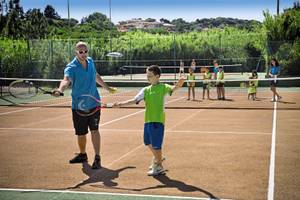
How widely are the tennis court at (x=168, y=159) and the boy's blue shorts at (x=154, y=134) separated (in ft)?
1.68

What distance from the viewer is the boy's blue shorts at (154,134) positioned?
24.5 ft

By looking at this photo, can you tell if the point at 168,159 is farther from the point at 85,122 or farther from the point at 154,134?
the point at 85,122

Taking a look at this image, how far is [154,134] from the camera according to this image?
748 centimetres

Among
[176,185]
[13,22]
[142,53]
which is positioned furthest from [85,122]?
[13,22]

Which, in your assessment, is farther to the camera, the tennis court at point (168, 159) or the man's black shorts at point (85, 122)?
the man's black shorts at point (85, 122)

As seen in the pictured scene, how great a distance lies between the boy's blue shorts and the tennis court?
513 mm

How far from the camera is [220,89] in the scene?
21.9 meters

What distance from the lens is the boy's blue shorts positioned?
746 centimetres

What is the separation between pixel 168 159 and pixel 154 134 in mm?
1325

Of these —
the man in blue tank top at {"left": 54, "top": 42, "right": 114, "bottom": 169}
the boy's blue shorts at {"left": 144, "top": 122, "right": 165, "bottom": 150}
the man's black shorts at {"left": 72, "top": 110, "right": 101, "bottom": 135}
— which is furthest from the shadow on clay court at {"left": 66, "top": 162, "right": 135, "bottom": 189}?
the boy's blue shorts at {"left": 144, "top": 122, "right": 165, "bottom": 150}

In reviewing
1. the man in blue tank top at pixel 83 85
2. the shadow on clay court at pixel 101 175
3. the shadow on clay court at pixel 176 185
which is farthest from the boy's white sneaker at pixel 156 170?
the man in blue tank top at pixel 83 85

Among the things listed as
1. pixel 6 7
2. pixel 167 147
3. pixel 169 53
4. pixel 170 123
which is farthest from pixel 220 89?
pixel 6 7

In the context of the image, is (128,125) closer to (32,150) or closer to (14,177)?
(32,150)

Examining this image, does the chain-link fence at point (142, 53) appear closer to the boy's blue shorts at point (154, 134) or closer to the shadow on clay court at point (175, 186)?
the boy's blue shorts at point (154, 134)
